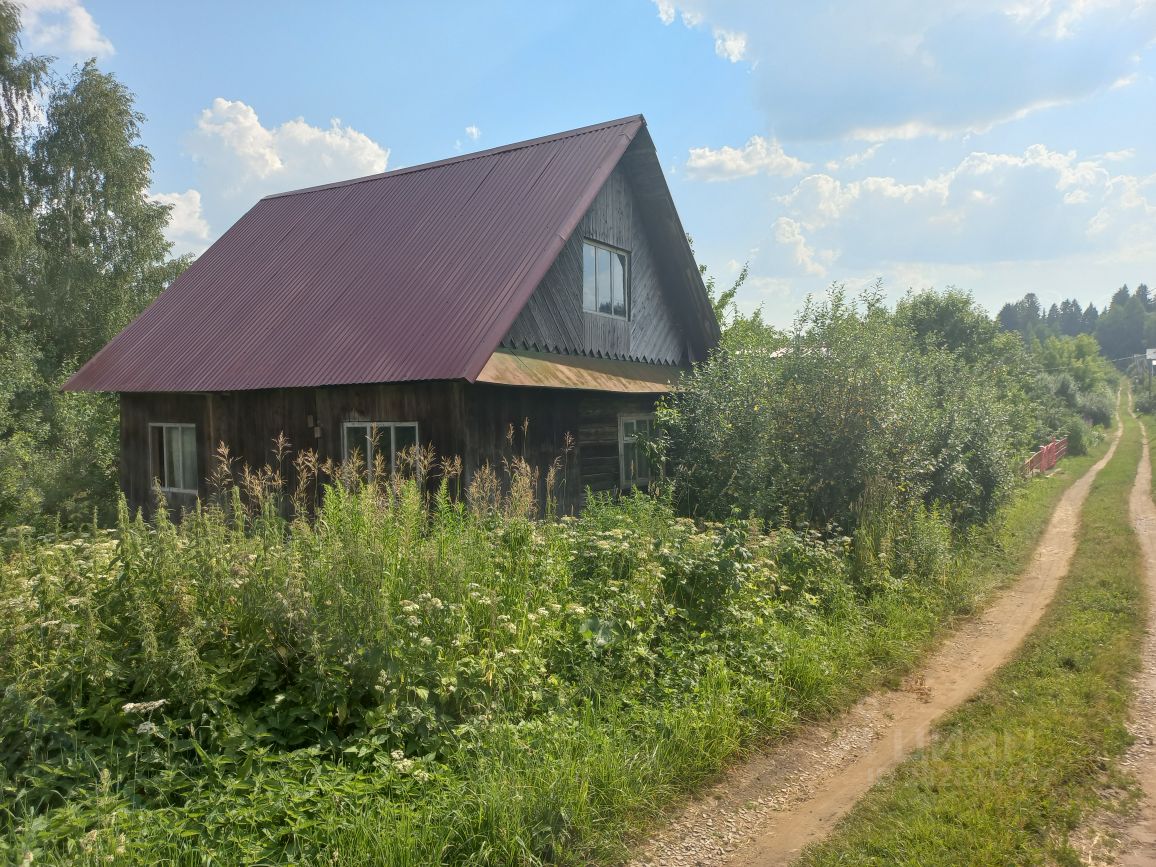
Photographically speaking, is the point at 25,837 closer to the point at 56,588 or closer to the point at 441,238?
the point at 56,588

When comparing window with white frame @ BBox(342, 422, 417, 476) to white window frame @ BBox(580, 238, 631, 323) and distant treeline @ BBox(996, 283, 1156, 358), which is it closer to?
white window frame @ BBox(580, 238, 631, 323)

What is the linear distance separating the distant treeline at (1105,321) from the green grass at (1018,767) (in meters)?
108

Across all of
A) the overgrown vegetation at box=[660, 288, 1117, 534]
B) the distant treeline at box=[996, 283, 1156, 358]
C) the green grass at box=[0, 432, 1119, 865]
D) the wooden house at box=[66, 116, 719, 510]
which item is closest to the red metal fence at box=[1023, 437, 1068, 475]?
the overgrown vegetation at box=[660, 288, 1117, 534]

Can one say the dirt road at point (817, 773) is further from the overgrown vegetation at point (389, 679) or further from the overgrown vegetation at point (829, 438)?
the overgrown vegetation at point (829, 438)

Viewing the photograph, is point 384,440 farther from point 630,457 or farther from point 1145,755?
point 1145,755

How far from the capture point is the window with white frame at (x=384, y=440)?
10.3 meters

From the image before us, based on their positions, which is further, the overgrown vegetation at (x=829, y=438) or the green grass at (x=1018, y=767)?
the overgrown vegetation at (x=829, y=438)

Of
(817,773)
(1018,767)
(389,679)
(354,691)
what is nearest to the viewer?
(389,679)

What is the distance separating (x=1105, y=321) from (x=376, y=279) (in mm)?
148717

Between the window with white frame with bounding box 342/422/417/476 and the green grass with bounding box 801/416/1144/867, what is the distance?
7.12 m

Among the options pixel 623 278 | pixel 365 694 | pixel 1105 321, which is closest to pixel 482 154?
pixel 623 278

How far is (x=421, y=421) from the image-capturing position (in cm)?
1017

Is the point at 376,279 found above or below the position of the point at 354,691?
above

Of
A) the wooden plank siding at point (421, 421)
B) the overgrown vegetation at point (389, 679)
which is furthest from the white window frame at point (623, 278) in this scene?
the overgrown vegetation at point (389, 679)
